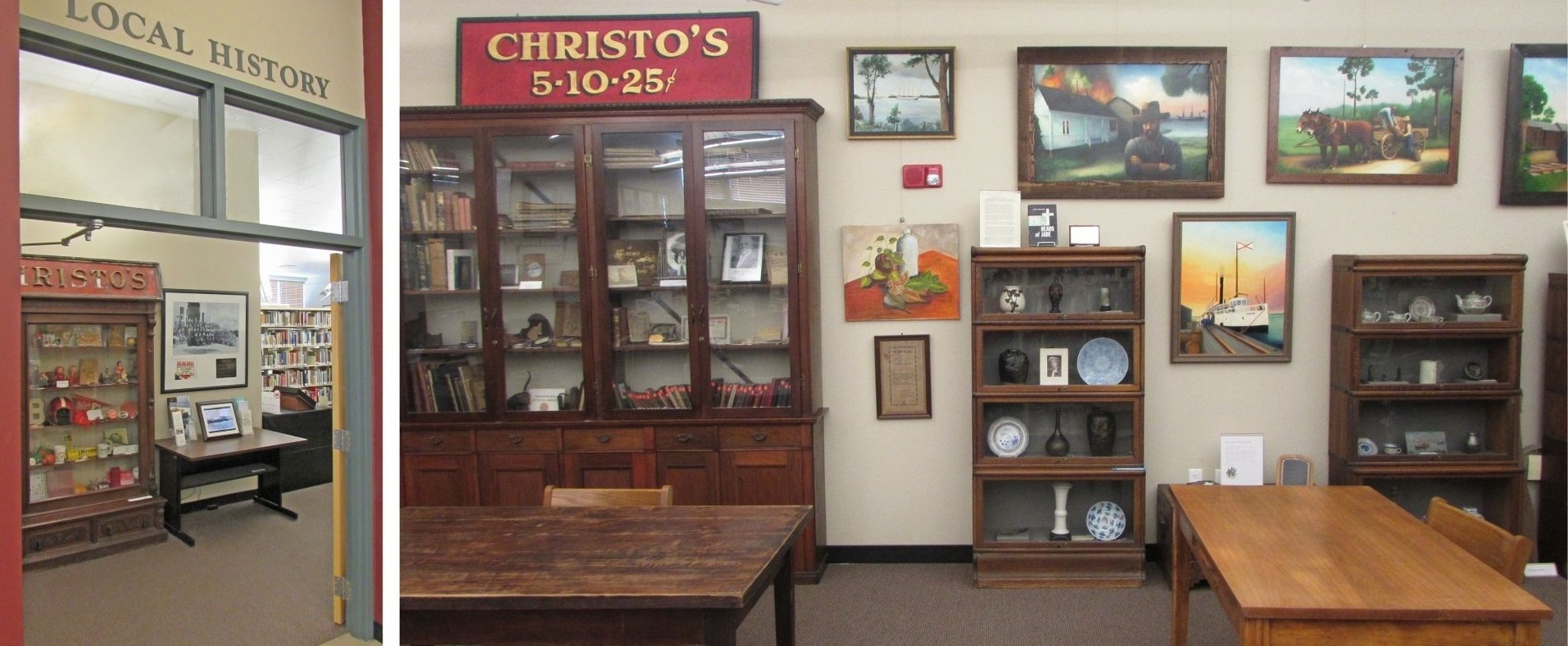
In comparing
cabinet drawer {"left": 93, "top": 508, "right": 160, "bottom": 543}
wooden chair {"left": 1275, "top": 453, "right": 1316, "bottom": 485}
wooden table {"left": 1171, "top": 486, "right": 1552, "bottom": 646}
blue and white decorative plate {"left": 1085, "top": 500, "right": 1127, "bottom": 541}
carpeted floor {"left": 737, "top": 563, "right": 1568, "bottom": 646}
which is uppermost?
cabinet drawer {"left": 93, "top": 508, "right": 160, "bottom": 543}

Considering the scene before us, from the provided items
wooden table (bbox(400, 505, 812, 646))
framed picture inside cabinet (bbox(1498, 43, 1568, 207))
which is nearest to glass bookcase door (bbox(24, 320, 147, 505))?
wooden table (bbox(400, 505, 812, 646))

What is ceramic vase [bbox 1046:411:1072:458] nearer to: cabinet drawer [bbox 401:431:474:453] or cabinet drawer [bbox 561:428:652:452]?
cabinet drawer [bbox 561:428:652:452]

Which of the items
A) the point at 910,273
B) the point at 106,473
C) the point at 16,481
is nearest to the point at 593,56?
the point at 910,273

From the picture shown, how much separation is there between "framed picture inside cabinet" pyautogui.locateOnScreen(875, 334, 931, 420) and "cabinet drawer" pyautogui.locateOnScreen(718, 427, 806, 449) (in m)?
0.52

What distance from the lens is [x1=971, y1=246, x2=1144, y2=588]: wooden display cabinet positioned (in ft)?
14.3

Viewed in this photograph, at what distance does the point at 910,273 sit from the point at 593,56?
1.76 meters

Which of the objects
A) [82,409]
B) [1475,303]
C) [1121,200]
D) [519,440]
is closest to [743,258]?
[519,440]

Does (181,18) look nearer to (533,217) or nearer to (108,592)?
(108,592)

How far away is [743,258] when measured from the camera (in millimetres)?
4508

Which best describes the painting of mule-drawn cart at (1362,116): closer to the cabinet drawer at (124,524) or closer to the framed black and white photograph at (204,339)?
the framed black and white photograph at (204,339)

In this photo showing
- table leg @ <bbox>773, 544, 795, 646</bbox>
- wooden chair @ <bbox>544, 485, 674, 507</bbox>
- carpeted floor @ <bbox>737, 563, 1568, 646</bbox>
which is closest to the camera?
table leg @ <bbox>773, 544, 795, 646</bbox>

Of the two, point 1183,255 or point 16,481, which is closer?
point 16,481

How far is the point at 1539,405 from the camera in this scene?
452 cm

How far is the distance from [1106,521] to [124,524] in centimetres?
372
